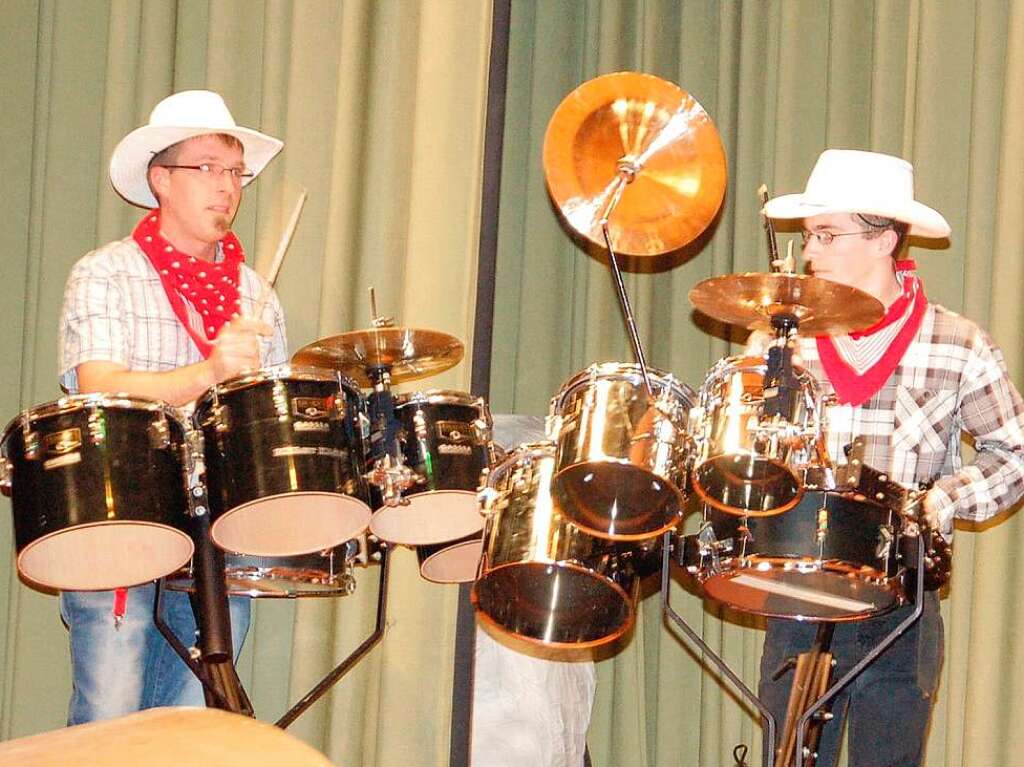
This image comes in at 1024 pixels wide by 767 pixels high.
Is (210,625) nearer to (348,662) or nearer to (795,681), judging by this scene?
(348,662)

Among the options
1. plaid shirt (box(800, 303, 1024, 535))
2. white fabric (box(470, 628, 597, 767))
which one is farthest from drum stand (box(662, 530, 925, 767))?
white fabric (box(470, 628, 597, 767))

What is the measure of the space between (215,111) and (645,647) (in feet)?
6.44

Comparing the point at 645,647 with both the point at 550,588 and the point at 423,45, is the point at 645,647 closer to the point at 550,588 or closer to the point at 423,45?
the point at 550,588

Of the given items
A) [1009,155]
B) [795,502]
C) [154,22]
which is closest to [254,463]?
[795,502]

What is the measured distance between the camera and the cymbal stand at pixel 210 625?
2.62 meters

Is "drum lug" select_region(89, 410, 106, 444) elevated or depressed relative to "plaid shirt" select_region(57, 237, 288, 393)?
depressed

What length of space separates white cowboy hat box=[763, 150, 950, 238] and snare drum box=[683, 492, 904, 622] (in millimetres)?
895

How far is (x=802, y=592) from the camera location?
2.67 meters

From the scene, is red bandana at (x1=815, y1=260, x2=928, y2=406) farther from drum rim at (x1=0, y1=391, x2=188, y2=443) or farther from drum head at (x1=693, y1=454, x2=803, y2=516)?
drum rim at (x1=0, y1=391, x2=188, y2=443)

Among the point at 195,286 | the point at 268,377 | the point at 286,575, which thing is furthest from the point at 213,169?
the point at 286,575

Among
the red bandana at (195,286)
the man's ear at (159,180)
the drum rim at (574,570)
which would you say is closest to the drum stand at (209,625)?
the drum rim at (574,570)

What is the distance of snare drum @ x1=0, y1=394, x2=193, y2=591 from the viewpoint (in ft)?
8.14

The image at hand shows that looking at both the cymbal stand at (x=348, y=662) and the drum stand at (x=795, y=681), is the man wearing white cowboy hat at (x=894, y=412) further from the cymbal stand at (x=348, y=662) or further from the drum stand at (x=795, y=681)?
the cymbal stand at (x=348, y=662)

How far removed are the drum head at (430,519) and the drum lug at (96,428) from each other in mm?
605
